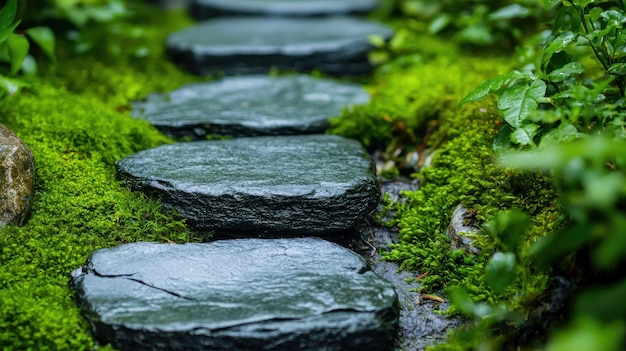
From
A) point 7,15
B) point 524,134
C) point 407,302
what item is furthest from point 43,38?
point 524,134

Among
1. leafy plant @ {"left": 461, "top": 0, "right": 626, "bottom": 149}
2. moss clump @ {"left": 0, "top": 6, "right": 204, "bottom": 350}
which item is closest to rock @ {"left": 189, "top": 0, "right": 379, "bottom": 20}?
moss clump @ {"left": 0, "top": 6, "right": 204, "bottom": 350}

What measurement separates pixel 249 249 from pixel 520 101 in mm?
1270

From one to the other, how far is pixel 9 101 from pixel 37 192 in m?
0.91

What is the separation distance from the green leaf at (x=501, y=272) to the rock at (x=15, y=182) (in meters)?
1.88

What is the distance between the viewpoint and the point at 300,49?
4.40 meters

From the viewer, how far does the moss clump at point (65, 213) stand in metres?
2.15

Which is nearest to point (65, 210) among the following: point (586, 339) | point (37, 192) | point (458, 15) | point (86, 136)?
point (37, 192)

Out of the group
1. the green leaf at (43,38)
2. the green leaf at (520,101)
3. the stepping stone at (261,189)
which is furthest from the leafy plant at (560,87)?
the green leaf at (43,38)

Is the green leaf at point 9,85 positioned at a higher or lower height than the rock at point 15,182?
higher

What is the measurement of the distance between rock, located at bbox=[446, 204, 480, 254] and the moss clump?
1.12m

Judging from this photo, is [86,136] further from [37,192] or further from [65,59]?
[65,59]

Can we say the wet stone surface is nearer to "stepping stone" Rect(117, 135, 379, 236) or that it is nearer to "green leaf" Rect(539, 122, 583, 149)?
"stepping stone" Rect(117, 135, 379, 236)

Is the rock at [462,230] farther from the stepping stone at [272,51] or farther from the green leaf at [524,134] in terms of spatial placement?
the stepping stone at [272,51]

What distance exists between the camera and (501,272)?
2.09 meters
